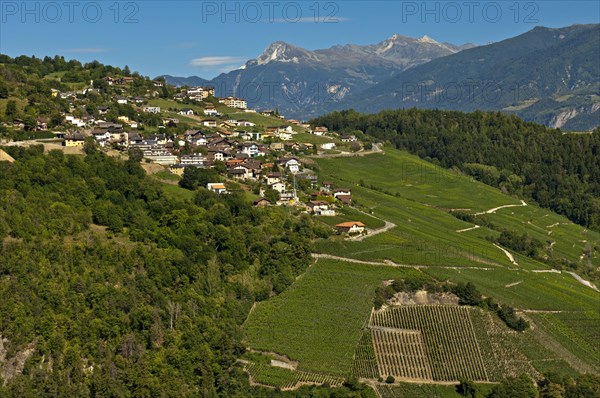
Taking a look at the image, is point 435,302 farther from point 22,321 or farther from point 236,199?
point 22,321

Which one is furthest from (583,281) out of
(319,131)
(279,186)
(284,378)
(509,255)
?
(319,131)

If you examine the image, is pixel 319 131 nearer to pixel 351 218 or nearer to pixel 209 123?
pixel 209 123

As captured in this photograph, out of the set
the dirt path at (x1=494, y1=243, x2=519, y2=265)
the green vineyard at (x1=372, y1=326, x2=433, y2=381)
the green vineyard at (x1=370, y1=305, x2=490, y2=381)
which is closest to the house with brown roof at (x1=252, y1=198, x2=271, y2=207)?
the green vineyard at (x1=370, y1=305, x2=490, y2=381)

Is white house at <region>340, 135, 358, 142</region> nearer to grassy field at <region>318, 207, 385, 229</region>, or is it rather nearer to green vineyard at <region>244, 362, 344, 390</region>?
grassy field at <region>318, 207, 385, 229</region>

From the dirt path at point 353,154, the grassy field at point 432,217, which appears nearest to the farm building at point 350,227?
the grassy field at point 432,217

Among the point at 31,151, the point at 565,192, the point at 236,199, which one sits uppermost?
the point at 31,151

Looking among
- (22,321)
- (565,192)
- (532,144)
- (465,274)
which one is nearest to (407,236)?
(465,274)

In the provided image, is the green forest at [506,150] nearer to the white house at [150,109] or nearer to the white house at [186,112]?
the white house at [186,112]
